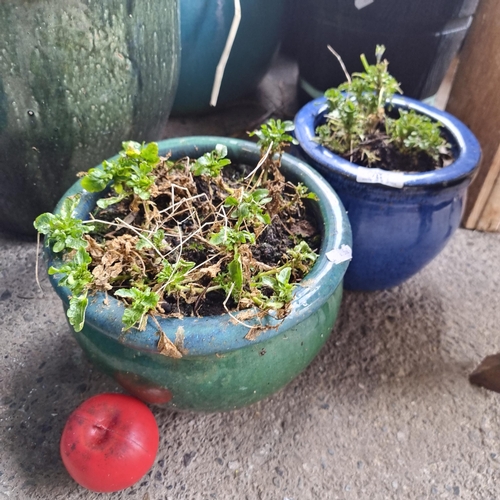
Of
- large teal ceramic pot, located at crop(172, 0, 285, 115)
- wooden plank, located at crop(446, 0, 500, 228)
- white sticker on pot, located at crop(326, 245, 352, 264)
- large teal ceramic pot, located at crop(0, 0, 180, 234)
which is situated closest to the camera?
white sticker on pot, located at crop(326, 245, 352, 264)

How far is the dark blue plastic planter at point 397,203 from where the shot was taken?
3.20ft

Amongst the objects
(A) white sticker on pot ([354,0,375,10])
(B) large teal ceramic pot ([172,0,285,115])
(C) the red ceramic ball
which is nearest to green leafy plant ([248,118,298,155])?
(C) the red ceramic ball

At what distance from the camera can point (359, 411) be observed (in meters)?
1.04

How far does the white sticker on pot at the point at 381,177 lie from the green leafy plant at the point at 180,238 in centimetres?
16

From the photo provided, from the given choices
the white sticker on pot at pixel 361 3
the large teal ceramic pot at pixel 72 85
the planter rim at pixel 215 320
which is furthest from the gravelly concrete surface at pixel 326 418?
the white sticker on pot at pixel 361 3

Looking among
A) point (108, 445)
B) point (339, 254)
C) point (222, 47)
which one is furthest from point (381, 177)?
point (222, 47)

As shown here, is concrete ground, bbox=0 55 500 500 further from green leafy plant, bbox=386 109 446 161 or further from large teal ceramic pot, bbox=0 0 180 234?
green leafy plant, bbox=386 109 446 161

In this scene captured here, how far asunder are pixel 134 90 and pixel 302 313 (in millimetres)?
690

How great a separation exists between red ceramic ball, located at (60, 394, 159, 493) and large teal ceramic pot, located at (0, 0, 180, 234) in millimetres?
562

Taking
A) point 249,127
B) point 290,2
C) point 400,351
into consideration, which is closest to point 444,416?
point 400,351

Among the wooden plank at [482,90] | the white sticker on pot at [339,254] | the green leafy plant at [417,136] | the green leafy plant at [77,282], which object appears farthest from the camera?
the wooden plank at [482,90]

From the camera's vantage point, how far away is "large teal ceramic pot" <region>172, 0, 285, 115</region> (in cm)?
151

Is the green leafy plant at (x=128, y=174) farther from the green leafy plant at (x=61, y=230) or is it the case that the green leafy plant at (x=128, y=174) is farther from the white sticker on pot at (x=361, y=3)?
the white sticker on pot at (x=361, y=3)

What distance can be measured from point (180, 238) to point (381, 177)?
449 millimetres
